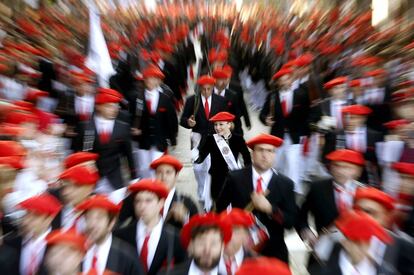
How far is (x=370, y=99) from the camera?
749 centimetres

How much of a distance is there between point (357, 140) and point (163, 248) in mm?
3285

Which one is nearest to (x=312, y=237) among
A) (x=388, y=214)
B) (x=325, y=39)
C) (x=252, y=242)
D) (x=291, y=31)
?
(x=252, y=242)

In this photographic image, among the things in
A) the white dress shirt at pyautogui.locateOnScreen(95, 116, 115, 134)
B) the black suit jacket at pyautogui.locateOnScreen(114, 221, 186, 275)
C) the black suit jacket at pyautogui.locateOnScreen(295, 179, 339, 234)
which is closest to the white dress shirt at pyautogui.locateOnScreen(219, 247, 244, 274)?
the black suit jacket at pyautogui.locateOnScreen(114, 221, 186, 275)

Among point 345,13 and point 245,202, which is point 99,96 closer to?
point 245,202

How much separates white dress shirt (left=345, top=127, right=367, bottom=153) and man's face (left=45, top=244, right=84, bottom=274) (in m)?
4.00

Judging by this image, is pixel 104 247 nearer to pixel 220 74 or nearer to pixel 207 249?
pixel 207 249

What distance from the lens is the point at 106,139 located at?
5.87 m

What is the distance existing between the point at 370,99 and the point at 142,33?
11122mm

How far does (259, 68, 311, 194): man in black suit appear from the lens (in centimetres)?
740

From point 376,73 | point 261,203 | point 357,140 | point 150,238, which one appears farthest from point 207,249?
point 376,73

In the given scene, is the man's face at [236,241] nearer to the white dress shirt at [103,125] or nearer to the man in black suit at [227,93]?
the white dress shirt at [103,125]

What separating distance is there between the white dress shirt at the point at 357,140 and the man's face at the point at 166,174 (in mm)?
2505

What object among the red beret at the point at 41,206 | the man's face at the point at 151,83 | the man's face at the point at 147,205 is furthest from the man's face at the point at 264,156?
the man's face at the point at 151,83

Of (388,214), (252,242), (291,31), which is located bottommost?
(252,242)
